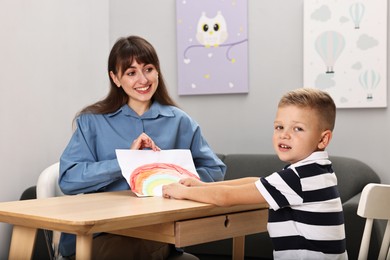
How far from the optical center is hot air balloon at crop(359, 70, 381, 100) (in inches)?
151

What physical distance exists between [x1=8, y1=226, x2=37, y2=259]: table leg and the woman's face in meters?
0.74

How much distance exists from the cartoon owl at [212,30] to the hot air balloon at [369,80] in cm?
93

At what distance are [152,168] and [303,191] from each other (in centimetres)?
63

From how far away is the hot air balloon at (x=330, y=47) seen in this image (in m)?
3.93

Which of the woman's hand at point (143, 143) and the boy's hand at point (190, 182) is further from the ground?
the woman's hand at point (143, 143)

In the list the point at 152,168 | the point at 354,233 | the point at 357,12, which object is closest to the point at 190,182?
the point at 152,168

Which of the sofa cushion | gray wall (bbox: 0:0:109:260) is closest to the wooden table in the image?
gray wall (bbox: 0:0:109:260)

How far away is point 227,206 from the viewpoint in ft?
6.68

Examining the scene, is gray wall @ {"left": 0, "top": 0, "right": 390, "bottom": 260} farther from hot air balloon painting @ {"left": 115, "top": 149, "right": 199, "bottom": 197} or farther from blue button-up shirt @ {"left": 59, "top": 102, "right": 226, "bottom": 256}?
hot air balloon painting @ {"left": 115, "top": 149, "right": 199, "bottom": 197}

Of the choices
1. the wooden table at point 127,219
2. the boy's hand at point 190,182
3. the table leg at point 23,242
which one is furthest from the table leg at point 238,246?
the table leg at point 23,242

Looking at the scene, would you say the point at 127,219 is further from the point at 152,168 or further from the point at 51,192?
the point at 51,192

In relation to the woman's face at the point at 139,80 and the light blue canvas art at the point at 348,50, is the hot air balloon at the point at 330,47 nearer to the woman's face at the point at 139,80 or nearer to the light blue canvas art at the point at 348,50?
the light blue canvas art at the point at 348,50

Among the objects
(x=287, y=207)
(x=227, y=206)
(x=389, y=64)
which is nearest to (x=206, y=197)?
(x=227, y=206)

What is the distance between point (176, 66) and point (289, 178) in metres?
2.70
